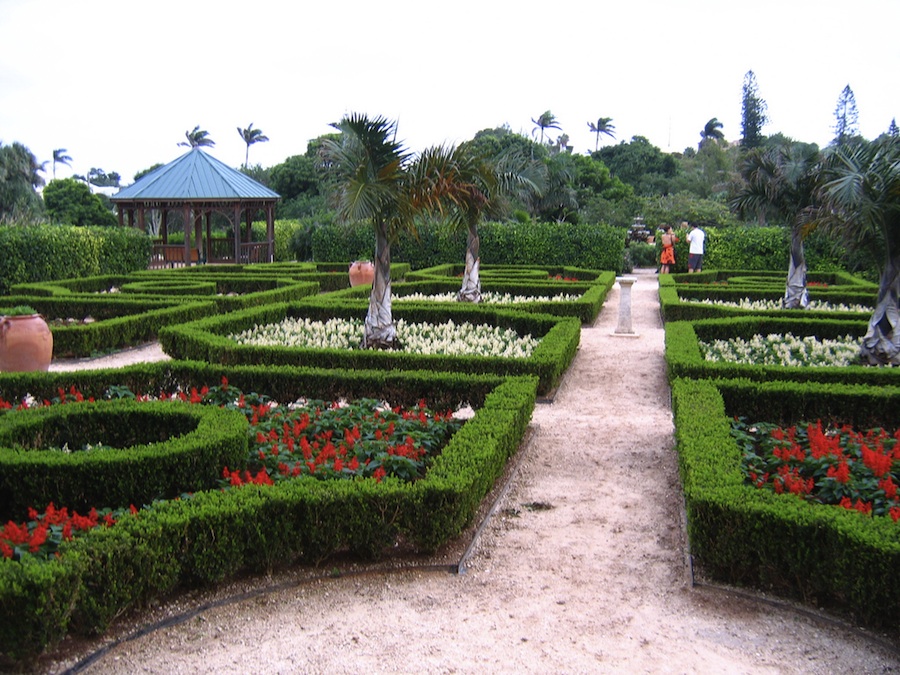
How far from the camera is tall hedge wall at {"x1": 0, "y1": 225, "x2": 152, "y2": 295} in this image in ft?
60.5

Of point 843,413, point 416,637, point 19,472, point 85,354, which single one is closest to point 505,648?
point 416,637

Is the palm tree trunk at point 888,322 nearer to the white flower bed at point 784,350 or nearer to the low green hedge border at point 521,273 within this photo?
the white flower bed at point 784,350

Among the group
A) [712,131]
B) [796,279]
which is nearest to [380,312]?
[796,279]

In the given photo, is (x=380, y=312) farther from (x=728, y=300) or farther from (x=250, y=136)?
(x=250, y=136)

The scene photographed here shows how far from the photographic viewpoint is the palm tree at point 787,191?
1479 centimetres

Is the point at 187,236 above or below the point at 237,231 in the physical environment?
below

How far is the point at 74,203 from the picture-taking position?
45031 millimetres

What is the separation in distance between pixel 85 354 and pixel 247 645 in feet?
28.8

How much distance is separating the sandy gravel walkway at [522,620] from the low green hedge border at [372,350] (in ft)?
11.1

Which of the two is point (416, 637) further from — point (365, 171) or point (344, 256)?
point (344, 256)

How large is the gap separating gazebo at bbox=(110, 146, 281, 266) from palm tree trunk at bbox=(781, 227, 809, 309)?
62.3ft

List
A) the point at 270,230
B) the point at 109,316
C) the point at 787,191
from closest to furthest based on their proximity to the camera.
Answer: the point at 109,316, the point at 787,191, the point at 270,230

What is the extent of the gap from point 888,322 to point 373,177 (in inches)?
252

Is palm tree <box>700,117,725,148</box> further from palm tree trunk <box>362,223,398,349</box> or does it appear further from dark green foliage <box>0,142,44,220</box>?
palm tree trunk <box>362,223,398,349</box>
